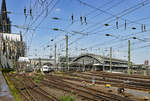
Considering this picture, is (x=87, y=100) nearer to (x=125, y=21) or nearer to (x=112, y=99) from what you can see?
(x=112, y=99)

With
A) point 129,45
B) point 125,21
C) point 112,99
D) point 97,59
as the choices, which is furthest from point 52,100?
point 97,59

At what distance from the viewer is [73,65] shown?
6203 cm

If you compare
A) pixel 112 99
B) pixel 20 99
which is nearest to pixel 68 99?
pixel 112 99

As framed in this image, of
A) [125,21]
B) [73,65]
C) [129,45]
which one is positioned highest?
[125,21]

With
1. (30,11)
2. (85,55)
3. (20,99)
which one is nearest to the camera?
(20,99)

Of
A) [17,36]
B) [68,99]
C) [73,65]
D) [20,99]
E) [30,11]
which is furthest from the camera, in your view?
[17,36]

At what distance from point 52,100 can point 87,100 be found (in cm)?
259

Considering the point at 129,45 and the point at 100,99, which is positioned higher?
the point at 129,45

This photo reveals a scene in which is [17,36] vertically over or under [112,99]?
over

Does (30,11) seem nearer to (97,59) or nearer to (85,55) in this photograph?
(97,59)

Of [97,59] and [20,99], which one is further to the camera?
[97,59]

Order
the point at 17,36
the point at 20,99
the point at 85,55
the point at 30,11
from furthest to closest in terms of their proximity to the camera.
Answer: the point at 17,36
the point at 85,55
the point at 30,11
the point at 20,99

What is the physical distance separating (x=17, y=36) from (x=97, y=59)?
263 feet

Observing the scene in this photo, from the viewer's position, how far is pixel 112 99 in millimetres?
10680
